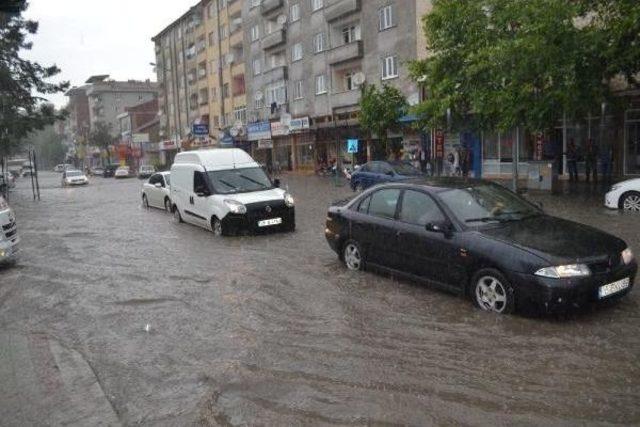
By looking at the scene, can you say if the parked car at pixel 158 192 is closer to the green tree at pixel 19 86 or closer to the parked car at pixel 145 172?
the green tree at pixel 19 86

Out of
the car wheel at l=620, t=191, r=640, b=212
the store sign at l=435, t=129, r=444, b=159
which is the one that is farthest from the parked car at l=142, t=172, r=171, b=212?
the car wheel at l=620, t=191, r=640, b=212

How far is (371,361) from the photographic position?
5.53m

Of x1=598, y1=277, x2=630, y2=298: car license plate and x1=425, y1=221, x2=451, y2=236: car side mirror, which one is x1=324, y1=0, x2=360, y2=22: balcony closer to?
x1=425, y1=221, x2=451, y2=236: car side mirror

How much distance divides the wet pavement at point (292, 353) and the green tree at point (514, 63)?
11.0 m

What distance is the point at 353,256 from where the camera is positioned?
Result: 9.27 m

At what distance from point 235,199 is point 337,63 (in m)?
27.7

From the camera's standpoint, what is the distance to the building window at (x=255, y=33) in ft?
168

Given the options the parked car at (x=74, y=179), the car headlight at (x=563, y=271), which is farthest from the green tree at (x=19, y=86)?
the car headlight at (x=563, y=271)

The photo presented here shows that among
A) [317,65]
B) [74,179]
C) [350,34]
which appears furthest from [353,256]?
[74,179]

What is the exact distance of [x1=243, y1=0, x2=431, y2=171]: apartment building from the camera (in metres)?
34.0

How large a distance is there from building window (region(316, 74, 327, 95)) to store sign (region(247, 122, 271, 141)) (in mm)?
8201

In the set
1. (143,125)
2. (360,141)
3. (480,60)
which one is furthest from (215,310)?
(143,125)

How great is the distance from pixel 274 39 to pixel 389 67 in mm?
15283

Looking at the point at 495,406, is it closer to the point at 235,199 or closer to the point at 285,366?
the point at 285,366
